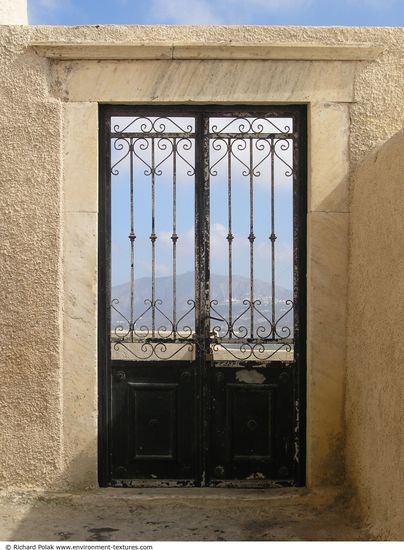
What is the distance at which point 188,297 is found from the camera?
5.16m

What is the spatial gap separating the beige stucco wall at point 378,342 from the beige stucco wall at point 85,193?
0.19 metres

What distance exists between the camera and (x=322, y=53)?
195 inches

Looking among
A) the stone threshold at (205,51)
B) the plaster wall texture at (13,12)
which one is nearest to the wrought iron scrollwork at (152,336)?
the stone threshold at (205,51)

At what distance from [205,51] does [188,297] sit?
1855 mm

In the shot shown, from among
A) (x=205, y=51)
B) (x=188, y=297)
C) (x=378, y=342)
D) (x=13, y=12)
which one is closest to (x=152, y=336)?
(x=188, y=297)

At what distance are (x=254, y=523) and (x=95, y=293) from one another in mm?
2019

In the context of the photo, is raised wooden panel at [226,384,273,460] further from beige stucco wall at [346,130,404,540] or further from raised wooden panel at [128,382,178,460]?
beige stucco wall at [346,130,404,540]

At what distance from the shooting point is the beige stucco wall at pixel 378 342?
12.8ft

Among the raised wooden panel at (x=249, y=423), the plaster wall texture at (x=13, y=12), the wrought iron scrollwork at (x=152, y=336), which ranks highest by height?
the plaster wall texture at (x=13, y=12)

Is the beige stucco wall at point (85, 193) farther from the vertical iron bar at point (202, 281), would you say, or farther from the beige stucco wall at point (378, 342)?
the vertical iron bar at point (202, 281)

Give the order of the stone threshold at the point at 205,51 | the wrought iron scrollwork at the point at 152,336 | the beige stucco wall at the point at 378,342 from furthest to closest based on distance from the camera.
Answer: the wrought iron scrollwork at the point at 152,336
the stone threshold at the point at 205,51
the beige stucco wall at the point at 378,342

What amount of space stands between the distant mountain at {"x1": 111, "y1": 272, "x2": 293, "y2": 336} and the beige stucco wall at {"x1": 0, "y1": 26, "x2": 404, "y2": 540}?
0.24m

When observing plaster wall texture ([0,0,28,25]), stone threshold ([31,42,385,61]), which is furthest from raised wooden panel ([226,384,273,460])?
plaster wall texture ([0,0,28,25])

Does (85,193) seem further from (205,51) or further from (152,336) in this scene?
(205,51)
